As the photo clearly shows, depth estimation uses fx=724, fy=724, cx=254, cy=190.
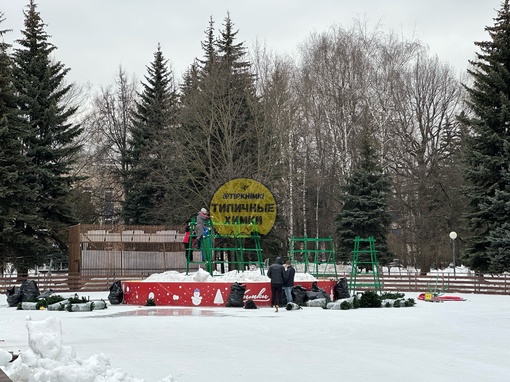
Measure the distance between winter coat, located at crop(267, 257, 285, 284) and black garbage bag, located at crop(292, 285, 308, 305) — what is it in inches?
36.7

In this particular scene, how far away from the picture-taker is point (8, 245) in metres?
A: 37.8

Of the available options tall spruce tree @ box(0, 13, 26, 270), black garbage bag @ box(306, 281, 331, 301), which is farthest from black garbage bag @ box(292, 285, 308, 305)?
tall spruce tree @ box(0, 13, 26, 270)

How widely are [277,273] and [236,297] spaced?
1.88 metres

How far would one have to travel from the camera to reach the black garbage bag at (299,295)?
79.9ft

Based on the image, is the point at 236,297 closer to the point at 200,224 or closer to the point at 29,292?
the point at 200,224

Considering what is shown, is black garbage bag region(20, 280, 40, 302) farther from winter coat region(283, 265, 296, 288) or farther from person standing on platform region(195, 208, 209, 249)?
winter coat region(283, 265, 296, 288)

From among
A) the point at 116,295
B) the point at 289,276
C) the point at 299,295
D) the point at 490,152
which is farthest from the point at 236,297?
the point at 490,152

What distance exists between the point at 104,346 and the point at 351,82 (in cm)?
3982

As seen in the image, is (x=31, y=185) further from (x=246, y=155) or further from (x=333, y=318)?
(x=333, y=318)

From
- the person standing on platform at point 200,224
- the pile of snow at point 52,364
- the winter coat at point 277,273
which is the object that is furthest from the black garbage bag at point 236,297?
the pile of snow at point 52,364

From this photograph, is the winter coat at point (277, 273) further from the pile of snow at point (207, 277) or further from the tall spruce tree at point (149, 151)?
the tall spruce tree at point (149, 151)

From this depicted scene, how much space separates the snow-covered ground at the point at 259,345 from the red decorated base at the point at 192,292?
2.11m

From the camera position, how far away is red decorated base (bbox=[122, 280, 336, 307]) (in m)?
24.9

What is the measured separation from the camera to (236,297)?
2438 cm
